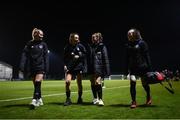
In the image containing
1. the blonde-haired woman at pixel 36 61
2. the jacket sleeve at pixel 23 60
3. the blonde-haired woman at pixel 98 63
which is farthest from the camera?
the blonde-haired woman at pixel 98 63

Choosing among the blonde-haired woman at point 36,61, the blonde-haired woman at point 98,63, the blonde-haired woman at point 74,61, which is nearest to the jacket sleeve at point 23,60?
the blonde-haired woman at point 36,61

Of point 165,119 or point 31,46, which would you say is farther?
point 31,46

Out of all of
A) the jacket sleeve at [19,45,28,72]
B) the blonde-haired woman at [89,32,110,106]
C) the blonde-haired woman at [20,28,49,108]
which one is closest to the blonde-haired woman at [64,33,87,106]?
the blonde-haired woman at [89,32,110,106]

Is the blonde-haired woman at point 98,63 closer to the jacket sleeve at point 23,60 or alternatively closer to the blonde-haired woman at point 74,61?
the blonde-haired woman at point 74,61

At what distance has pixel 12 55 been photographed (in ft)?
314

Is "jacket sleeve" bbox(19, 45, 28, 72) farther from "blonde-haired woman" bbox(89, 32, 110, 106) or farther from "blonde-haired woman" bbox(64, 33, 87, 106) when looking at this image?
"blonde-haired woman" bbox(89, 32, 110, 106)

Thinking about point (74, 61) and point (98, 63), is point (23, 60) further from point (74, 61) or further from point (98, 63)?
point (98, 63)

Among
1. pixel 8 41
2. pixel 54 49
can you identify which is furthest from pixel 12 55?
pixel 54 49

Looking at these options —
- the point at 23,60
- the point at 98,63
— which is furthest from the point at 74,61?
the point at 23,60

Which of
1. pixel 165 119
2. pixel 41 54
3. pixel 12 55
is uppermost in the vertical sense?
pixel 12 55

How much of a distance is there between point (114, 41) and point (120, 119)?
86726mm

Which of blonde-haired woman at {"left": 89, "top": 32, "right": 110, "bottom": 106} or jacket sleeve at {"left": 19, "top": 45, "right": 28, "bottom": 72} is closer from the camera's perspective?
jacket sleeve at {"left": 19, "top": 45, "right": 28, "bottom": 72}

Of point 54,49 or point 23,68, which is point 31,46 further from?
point 54,49

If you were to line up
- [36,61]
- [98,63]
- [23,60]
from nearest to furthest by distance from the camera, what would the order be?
[36,61] → [23,60] → [98,63]
